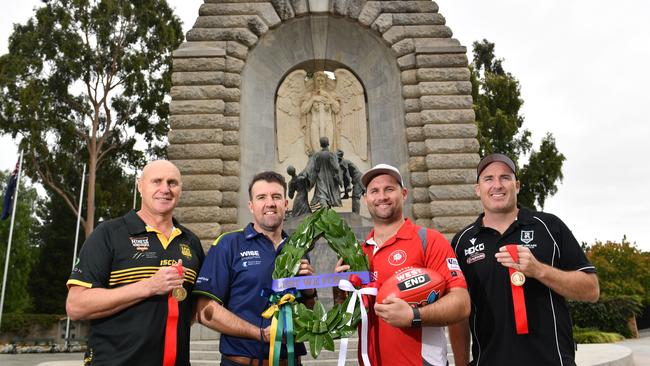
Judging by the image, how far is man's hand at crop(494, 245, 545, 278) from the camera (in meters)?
2.57

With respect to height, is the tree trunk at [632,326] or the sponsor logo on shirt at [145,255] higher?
the sponsor logo on shirt at [145,255]

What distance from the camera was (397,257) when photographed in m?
2.69

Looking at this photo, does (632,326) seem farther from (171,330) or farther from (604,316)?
(171,330)

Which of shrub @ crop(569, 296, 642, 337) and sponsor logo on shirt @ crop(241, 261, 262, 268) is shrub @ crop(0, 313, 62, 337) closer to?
shrub @ crop(569, 296, 642, 337)

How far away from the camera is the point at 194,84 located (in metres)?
11.0

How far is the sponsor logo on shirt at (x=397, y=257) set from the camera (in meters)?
2.67

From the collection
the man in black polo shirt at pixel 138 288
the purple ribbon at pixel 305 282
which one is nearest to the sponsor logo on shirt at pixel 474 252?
the purple ribbon at pixel 305 282

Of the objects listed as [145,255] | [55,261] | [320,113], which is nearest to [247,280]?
[145,255]

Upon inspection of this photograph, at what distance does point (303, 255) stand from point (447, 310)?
85cm

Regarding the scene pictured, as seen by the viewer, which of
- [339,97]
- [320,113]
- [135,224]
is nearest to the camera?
[135,224]

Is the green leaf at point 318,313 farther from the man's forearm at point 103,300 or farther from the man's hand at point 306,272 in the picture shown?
the man's forearm at point 103,300

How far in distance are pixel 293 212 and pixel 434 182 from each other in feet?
10.5

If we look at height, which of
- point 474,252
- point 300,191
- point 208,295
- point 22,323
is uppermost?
point 300,191

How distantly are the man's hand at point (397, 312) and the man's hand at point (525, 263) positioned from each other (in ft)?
2.17
